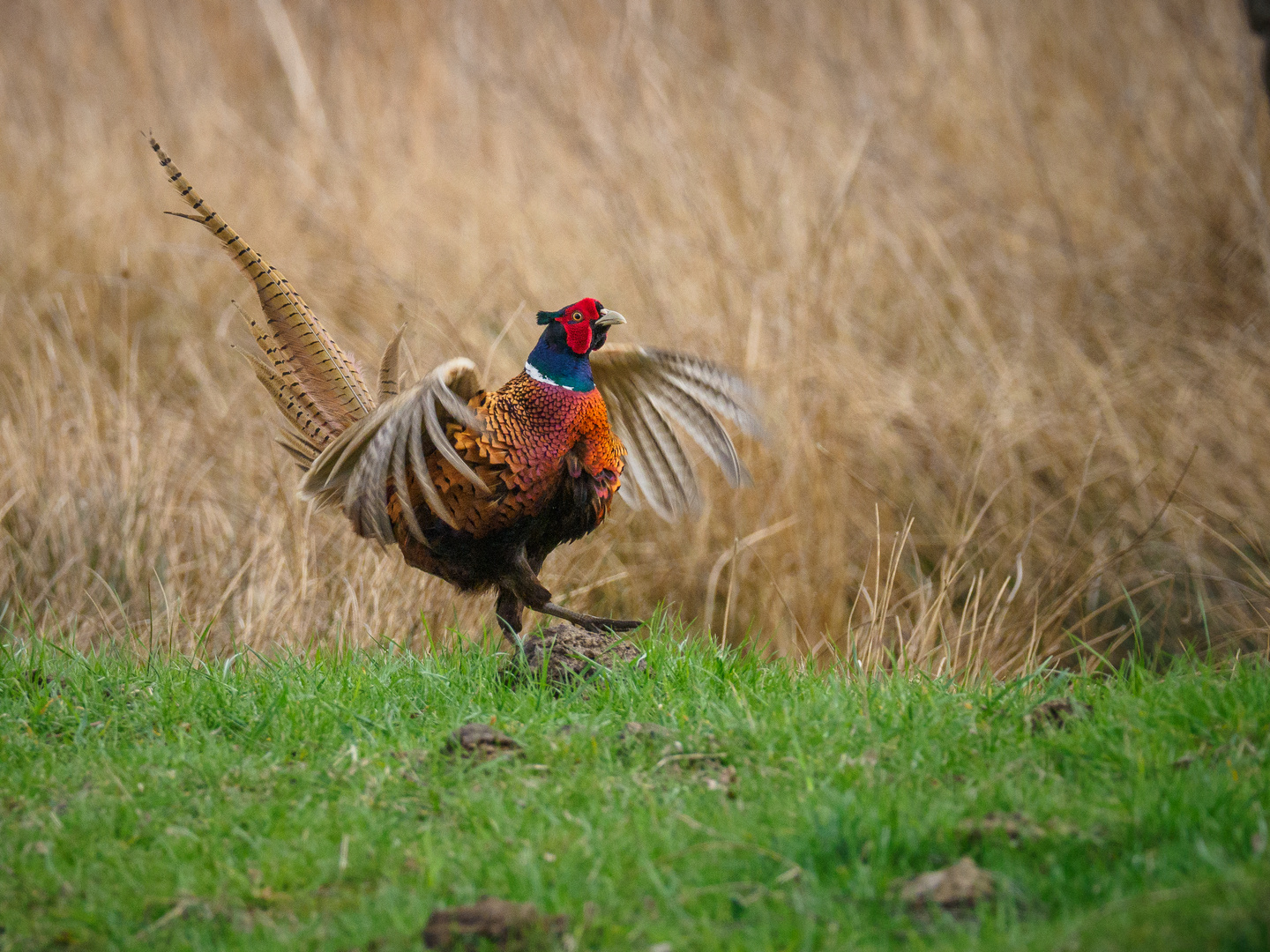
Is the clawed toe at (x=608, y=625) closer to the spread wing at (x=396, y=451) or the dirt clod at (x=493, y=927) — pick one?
the spread wing at (x=396, y=451)

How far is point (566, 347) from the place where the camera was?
3410 millimetres

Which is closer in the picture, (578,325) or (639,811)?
(639,811)

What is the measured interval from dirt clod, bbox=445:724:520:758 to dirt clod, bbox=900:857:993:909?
3.11ft

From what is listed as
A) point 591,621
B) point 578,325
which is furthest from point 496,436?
point 591,621

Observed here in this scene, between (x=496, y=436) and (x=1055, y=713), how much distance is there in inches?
61.5

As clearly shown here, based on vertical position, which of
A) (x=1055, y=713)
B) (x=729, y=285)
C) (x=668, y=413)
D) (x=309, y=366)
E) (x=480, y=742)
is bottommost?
(x=1055, y=713)

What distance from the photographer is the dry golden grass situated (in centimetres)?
488

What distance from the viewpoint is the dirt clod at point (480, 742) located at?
2680 mm

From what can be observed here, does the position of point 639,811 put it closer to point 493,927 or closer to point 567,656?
point 493,927

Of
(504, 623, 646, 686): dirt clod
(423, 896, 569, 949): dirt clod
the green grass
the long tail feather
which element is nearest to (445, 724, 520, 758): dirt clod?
the green grass

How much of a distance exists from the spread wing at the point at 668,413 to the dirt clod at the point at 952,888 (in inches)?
68.0

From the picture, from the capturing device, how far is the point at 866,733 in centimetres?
276

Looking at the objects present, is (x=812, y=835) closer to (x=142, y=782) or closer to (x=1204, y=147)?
(x=142, y=782)

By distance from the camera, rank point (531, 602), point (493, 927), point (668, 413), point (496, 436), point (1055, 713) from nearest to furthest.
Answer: point (493, 927) → point (1055, 713) → point (496, 436) → point (531, 602) → point (668, 413)
